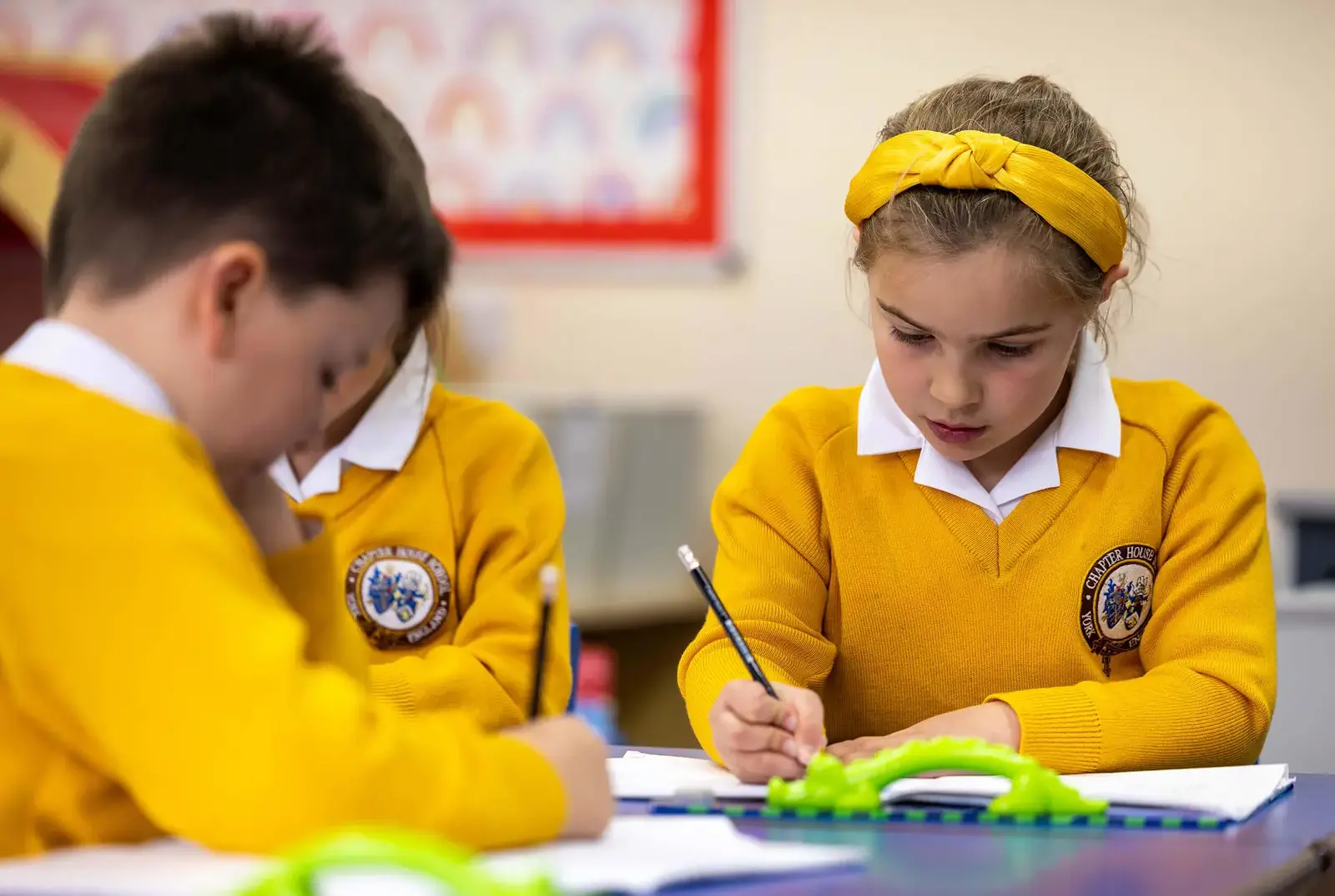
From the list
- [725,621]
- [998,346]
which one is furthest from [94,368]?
[998,346]

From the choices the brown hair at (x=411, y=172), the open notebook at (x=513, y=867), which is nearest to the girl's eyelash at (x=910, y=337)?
the brown hair at (x=411, y=172)

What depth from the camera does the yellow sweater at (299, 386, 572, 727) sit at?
1254mm

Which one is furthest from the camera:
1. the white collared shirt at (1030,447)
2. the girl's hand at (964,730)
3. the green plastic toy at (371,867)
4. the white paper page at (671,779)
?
the white collared shirt at (1030,447)

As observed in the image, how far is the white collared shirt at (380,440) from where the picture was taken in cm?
132

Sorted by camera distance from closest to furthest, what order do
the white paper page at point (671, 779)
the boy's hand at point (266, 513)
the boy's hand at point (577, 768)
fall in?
the boy's hand at point (577, 768)
the boy's hand at point (266, 513)
the white paper page at point (671, 779)

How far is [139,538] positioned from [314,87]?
26cm

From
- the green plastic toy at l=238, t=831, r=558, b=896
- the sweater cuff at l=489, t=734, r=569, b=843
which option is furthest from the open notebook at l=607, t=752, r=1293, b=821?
the green plastic toy at l=238, t=831, r=558, b=896

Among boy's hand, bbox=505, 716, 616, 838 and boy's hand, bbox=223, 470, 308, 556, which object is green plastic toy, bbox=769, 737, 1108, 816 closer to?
boy's hand, bbox=505, 716, 616, 838

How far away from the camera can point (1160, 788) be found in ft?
3.27

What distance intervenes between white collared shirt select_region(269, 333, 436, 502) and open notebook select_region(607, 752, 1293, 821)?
0.37 meters

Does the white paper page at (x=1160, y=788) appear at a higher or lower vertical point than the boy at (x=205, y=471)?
lower

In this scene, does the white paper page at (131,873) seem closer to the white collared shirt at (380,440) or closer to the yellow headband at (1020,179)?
the white collared shirt at (380,440)

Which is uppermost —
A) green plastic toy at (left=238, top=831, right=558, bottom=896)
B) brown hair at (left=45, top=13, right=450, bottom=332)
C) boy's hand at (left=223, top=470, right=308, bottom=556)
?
brown hair at (left=45, top=13, right=450, bottom=332)

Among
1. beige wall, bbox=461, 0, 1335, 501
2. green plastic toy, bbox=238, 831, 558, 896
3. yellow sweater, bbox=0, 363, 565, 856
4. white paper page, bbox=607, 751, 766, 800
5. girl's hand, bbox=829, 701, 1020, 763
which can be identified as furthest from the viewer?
beige wall, bbox=461, 0, 1335, 501
